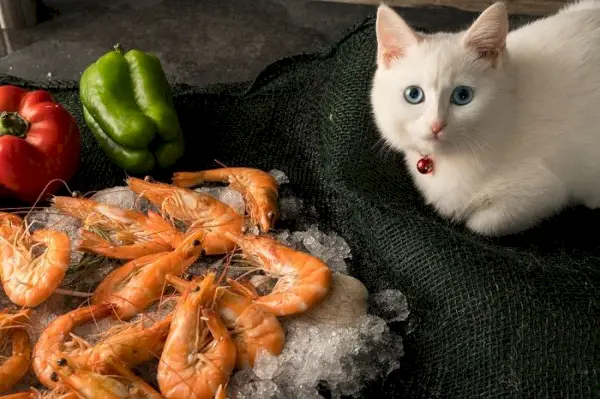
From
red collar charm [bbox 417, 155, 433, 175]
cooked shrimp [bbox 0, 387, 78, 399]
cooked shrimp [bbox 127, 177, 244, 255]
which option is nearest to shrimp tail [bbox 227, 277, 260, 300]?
cooked shrimp [bbox 127, 177, 244, 255]

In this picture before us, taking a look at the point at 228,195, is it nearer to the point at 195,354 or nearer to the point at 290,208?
the point at 290,208

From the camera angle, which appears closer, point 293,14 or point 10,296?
point 10,296

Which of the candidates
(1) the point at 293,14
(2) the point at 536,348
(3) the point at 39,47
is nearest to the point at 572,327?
(2) the point at 536,348

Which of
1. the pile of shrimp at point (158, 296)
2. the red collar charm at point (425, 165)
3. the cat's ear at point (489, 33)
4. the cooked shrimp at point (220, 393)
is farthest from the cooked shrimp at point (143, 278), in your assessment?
the cat's ear at point (489, 33)

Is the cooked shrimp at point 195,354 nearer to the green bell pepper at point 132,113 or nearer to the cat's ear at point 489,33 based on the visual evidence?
the green bell pepper at point 132,113

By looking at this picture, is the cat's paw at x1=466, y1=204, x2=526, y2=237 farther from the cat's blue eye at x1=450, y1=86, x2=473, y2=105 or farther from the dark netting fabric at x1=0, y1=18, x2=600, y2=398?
the cat's blue eye at x1=450, y1=86, x2=473, y2=105

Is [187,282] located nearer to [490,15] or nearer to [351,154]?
[351,154]
